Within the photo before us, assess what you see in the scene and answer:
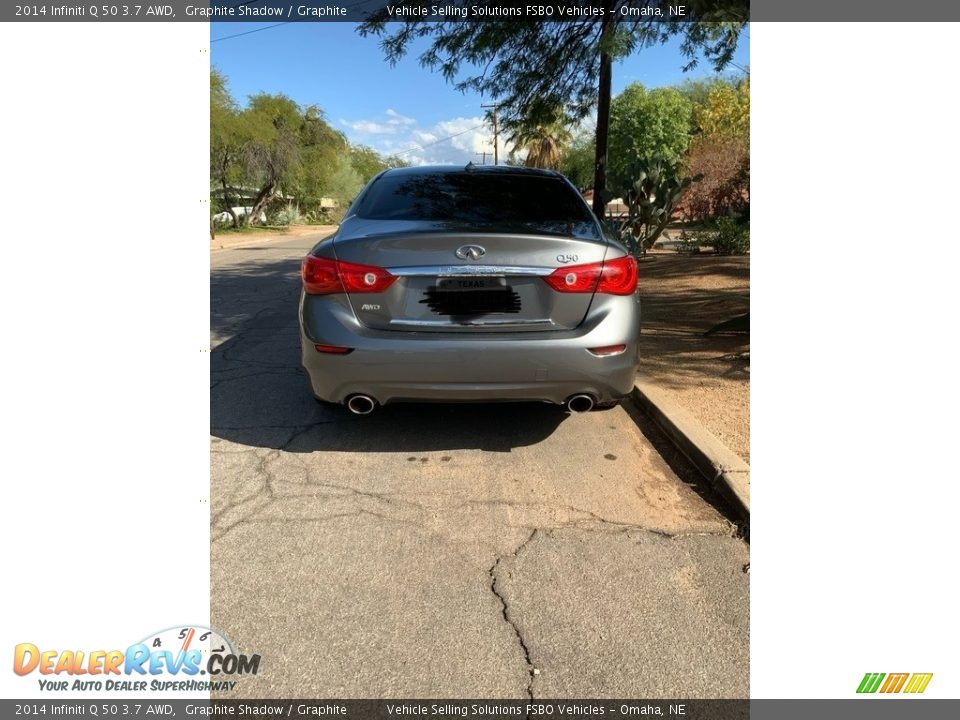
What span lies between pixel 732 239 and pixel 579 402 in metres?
13.2

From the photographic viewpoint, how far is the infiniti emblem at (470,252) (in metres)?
3.34

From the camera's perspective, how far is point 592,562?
108 inches

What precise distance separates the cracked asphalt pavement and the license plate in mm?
1029

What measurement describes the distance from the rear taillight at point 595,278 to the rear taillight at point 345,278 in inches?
34.1

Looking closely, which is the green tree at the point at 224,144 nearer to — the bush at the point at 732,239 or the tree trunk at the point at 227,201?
the tree trunk at the point at 227,201

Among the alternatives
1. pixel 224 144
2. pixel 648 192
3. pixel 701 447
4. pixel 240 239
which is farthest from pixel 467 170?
pixel 224 144

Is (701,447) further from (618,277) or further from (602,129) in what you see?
(602,129)

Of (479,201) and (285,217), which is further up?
(479,201)

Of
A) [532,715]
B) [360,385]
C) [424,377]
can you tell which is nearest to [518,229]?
[424,377]

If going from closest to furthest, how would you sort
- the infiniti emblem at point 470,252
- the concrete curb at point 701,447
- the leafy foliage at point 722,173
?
the concrete curb at point 701,447, the infiniti emblem at point 470,252, the leafy foliage at point 722,173

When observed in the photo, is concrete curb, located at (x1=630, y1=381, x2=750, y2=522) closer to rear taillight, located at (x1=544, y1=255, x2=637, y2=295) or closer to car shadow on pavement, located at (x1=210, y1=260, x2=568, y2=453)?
car shadow on pavement, located at (x1=210, y1=260, x2=568, y2=453)

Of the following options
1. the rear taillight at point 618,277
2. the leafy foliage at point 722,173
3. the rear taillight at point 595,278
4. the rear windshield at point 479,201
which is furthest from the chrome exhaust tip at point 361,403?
the leafy foliage at point 722,173

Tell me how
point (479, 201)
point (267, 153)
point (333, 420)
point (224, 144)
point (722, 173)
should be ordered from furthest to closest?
point (267, 153) < point (224, 144) < point (722, 173) < point (333, 420) < point (479, 201)

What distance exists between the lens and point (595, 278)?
3447 millimetres
